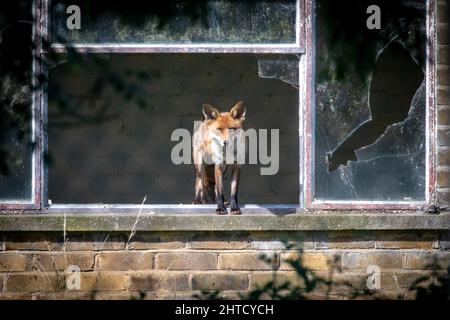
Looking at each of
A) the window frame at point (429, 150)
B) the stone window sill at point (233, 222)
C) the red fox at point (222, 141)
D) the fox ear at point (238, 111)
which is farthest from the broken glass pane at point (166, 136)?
the stone window sill at point (233, 222)

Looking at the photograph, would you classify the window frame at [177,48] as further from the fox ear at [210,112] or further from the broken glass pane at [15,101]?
the fox ear at [210,112]

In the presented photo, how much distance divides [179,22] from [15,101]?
1338mm

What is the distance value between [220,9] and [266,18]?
0.35 meters

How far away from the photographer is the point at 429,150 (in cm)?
501

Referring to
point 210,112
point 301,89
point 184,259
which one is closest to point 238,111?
point 210,112

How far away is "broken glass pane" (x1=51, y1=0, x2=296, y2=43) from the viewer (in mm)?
5008

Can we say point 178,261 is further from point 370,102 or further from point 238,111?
point 370,102

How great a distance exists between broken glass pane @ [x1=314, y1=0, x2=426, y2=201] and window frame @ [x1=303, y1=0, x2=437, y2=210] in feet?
0.12

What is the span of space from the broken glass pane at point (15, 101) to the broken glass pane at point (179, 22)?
0.24 meters

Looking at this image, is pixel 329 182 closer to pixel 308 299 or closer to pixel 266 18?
pixel 308 299

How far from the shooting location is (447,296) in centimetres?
497

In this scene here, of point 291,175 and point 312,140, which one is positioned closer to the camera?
point 312,140

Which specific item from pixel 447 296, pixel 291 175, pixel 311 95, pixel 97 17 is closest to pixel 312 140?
pixel 311 95

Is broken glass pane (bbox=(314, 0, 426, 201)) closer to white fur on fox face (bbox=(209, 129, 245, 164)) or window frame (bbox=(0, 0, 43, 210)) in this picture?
white fur on fox face (bbox=(209, 129, 245, 164))
